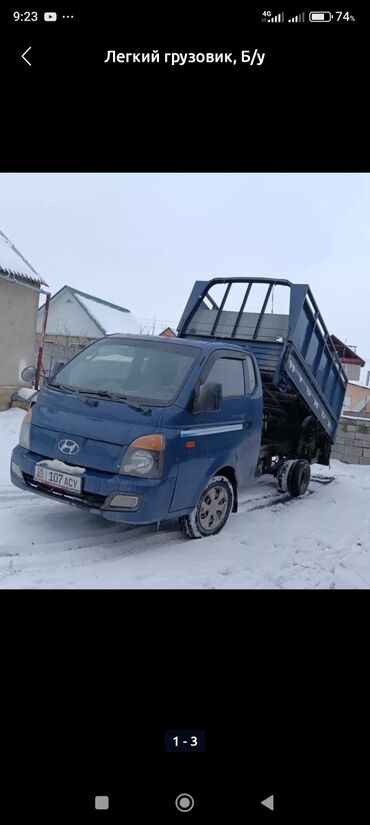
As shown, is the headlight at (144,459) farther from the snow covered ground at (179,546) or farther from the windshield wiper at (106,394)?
the snow covered ground at (179,546)

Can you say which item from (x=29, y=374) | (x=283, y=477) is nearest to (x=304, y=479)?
(x=283, y=477)

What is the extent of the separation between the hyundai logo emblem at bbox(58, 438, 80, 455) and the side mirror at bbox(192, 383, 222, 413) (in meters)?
0.95

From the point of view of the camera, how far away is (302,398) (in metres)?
6.49

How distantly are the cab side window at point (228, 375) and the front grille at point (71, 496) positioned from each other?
1.44 meters

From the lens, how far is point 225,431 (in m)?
4.57

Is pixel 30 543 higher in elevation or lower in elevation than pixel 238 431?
lower
